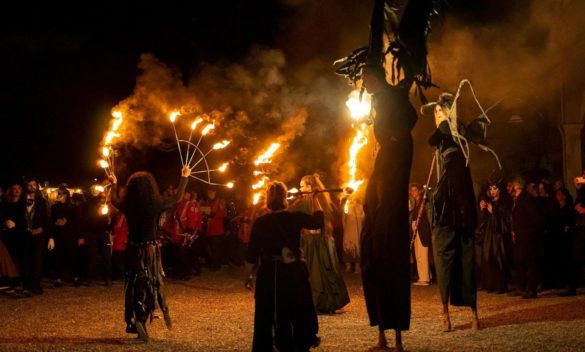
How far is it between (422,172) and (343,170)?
7.13 feet

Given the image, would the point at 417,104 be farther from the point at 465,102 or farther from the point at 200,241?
the point at 200,241

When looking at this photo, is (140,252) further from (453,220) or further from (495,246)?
(495,246)

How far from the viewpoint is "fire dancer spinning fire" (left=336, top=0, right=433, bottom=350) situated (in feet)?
20.6

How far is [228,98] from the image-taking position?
16469mm

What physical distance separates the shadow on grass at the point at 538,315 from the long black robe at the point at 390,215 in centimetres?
220

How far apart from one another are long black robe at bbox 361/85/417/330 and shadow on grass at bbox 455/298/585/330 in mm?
2203

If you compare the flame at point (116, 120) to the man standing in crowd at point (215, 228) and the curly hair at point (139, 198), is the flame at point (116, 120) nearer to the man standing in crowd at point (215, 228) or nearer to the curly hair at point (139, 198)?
the curly hair at point (139, 198)

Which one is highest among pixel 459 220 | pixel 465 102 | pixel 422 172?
pixel 465 102

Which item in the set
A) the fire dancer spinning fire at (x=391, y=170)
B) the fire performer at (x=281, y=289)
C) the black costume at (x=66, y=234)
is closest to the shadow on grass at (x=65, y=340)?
the fire performer at (x=281, y=289)

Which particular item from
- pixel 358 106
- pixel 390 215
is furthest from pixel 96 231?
pixel 390 215

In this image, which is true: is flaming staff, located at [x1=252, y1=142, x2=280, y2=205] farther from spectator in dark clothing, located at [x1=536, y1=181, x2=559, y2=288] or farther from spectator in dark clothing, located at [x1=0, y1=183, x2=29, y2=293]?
spectator in dark clothing, located at [x1=536, y1=181, x2=559, y2=288]

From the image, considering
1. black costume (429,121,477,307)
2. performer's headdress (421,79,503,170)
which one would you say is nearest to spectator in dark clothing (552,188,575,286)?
performer's headdress (421,79,503,170)

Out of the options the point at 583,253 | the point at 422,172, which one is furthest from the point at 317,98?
the point at 583,253

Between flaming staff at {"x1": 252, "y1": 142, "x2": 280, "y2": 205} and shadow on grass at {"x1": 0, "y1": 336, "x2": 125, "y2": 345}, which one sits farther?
flaming staff at {"x1": 252, "y1": 142, "x2": 280, "y2": 205}
